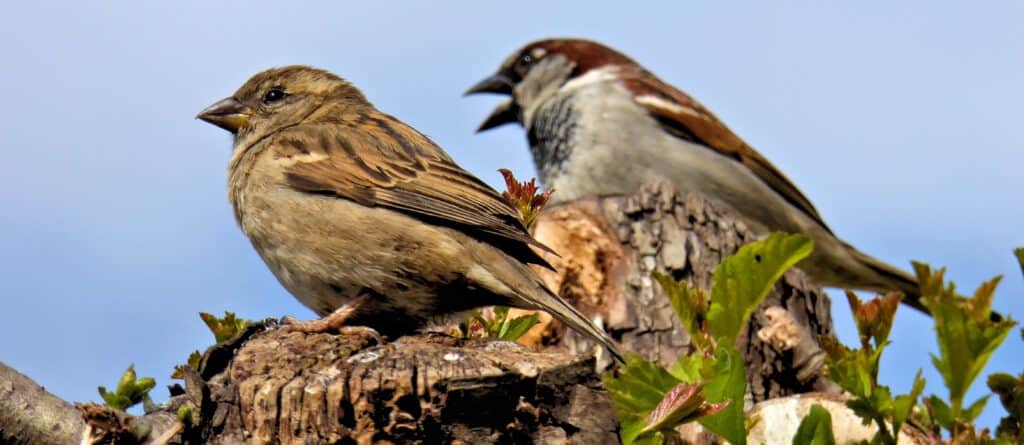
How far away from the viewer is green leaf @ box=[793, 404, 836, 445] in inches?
73.9

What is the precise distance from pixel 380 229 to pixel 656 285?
139cm

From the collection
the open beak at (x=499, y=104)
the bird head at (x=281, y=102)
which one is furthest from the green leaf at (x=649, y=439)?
the open beak at (x=499, y=104)

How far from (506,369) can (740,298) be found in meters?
0.38

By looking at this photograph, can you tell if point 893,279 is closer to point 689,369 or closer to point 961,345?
point 961,345

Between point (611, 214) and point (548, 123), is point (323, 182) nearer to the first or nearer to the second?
point (611, 214)

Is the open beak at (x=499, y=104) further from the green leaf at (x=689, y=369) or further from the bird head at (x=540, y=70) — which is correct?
the green leaf at (x=689, y=369)

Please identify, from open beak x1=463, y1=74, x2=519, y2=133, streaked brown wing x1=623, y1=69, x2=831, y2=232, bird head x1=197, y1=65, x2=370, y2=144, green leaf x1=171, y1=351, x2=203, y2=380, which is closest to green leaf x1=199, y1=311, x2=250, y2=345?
green leaf x1=171, y1=351, x2=203, y2=380

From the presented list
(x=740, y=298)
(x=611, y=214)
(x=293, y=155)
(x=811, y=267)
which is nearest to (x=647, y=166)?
(x=811, y=267)

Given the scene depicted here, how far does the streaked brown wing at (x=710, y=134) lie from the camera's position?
6.41 m

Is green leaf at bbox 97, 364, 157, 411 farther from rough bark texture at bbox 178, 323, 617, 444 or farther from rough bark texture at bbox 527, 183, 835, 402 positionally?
rough bark texture at bbox 527, 183, 835, 402

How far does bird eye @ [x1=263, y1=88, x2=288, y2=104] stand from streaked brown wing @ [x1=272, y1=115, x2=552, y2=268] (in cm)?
42

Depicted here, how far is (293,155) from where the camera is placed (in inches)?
134

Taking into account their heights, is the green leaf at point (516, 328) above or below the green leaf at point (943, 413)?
above

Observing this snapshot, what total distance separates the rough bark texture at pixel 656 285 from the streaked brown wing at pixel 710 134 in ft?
5.26
